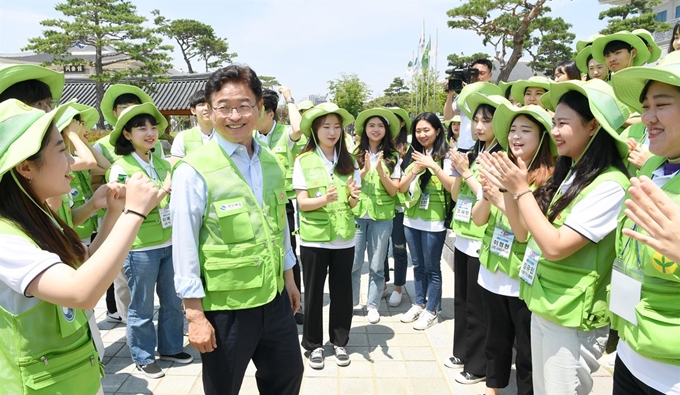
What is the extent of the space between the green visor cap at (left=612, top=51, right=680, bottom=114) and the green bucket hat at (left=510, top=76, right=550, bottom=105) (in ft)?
5.89

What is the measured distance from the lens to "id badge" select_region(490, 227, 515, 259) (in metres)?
2.61

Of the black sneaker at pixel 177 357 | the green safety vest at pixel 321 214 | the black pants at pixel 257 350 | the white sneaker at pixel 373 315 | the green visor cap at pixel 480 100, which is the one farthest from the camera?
the white sneaker at pixel 373 315

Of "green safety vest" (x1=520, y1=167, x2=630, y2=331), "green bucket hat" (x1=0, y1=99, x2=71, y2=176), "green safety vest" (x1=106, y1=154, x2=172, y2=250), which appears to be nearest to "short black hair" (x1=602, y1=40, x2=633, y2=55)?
"green safety vest" (x1=520, y1=167, x2=630, y2=331)

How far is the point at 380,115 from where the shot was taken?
14.4ft

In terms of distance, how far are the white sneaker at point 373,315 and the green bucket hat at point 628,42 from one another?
3.29m

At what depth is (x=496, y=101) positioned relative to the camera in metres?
2.96

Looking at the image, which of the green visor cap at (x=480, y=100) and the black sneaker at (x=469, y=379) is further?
the black sneaker at (x=469, y=379)

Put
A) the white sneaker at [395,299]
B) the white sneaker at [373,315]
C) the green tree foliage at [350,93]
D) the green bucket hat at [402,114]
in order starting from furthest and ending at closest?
the green tree foliage at [350,93] → the white sneaker at [395,299] → the green bucket hat at [402,114] → the white sneaker at [373,315]

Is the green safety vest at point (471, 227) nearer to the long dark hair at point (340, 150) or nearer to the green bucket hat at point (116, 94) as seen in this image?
the long dark hair at point (340, 150)

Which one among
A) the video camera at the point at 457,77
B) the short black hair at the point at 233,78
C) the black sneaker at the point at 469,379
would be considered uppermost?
the video camera at the point at 457,77

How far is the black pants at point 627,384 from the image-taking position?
5.13 feet

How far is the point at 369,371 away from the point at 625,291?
234 cm

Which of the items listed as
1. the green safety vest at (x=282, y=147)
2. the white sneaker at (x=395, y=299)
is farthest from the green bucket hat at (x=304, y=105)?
the white sneaker at (x=395, y=299)

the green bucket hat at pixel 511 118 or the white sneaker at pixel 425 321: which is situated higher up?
the green bucket hat at pixel 511 118
